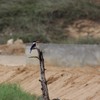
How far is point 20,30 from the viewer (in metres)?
19.6

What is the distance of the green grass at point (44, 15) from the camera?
772 inches

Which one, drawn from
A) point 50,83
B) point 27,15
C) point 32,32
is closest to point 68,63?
point 50,83

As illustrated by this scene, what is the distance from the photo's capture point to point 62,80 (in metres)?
11.2

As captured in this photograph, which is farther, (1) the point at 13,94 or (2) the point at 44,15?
(2) the point at 44,15

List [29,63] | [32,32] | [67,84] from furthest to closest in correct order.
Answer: [32,32] → [29,63] → [67,84]

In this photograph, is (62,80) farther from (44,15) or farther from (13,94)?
(44,15)

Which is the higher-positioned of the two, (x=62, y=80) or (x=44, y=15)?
(x=62, y=80)

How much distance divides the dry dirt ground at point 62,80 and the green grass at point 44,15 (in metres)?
6.43

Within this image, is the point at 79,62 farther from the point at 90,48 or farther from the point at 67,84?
the point at 67,84

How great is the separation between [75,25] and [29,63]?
7.68m

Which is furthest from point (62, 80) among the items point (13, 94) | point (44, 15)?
point (44, 15)

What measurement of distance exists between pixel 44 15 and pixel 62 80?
29.6 feet

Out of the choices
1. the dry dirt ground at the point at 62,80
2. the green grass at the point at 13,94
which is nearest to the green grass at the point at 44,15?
the dry dirt ground at the point at 62,80

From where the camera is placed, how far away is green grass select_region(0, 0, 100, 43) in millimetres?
19609
